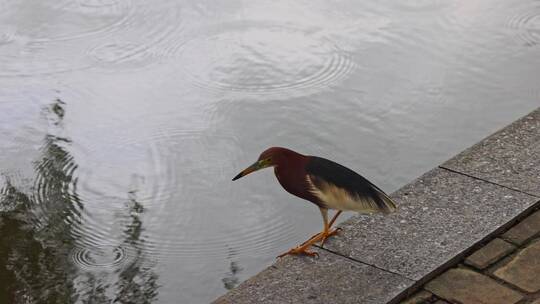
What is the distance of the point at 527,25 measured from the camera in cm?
642

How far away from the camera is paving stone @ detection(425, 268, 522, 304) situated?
3529 millimetres

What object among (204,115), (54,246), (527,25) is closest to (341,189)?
(54,246)

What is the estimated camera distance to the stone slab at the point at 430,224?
146 inches

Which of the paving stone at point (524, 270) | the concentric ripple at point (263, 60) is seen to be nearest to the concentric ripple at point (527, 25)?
the concentric ripple at point (263, 60)

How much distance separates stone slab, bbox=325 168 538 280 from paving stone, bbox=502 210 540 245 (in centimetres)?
5

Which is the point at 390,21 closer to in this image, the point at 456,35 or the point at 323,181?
the point at 456,35

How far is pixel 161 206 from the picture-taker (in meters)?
4.59

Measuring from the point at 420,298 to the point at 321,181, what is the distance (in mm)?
579

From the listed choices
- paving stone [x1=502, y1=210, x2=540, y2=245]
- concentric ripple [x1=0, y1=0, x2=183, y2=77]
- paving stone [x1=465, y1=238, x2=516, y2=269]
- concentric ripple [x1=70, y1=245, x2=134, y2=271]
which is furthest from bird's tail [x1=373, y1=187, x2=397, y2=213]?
concentric ripple [x1=0, y1=0, x2=183, y2=77]

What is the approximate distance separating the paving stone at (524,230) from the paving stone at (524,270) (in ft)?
0.20

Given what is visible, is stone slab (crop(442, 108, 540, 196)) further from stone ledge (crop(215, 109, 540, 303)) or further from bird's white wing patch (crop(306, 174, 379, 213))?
bird's white wing patch (crop(306, 174, 379, 213))

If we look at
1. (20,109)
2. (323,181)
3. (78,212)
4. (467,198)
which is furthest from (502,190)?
(20,109)

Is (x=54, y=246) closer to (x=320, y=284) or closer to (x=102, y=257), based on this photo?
(x=102, y=257)

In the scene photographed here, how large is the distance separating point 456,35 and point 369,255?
115 inches
